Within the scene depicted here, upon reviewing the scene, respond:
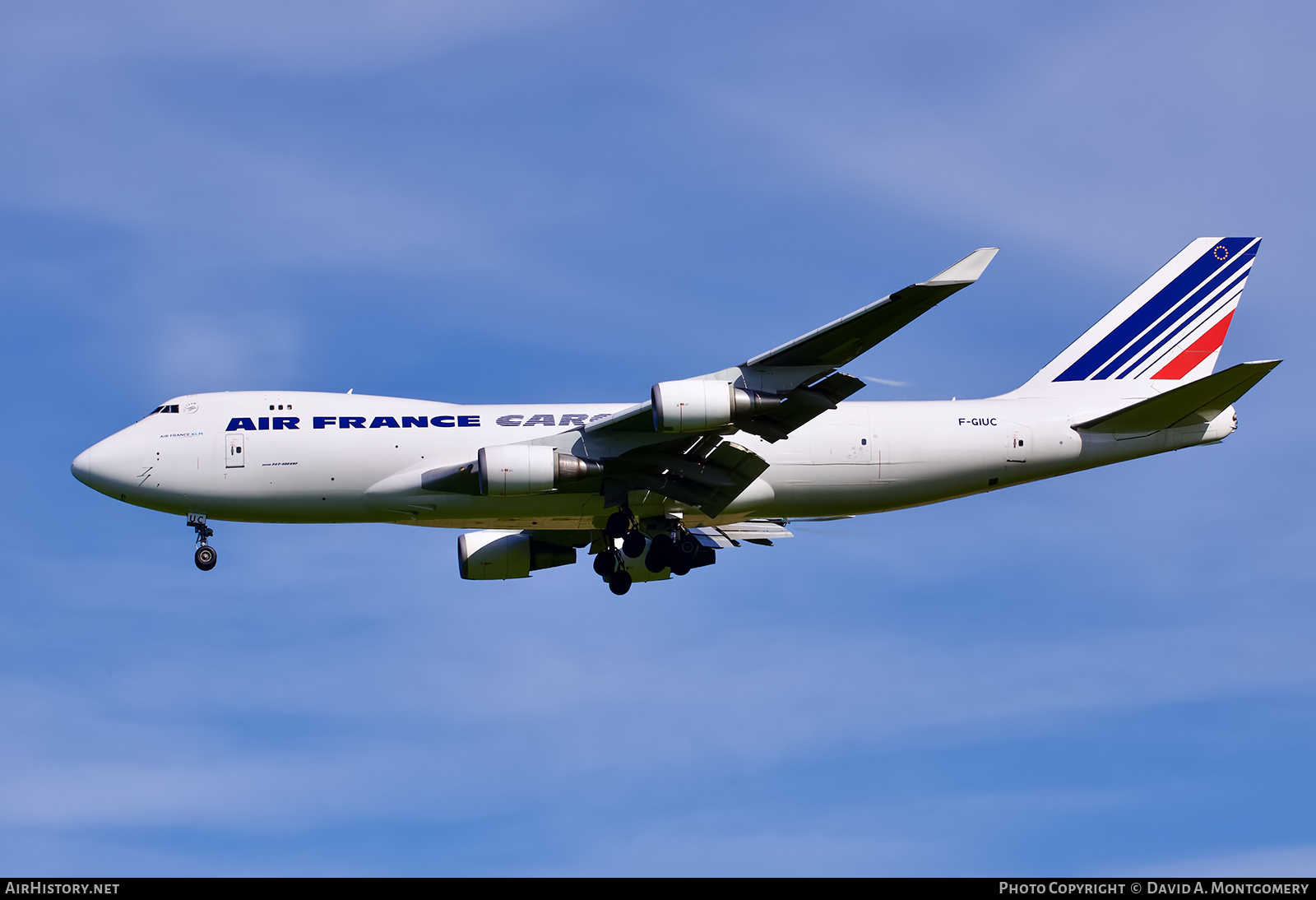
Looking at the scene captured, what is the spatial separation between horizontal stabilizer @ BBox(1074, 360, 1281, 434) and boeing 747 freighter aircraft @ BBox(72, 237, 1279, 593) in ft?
0.18

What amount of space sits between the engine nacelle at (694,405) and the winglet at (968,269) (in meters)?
5.11

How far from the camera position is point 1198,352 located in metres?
39.0

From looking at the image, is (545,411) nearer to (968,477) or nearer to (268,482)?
(268,482)

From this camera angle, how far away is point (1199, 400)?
34.8 m

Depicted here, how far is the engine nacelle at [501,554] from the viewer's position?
129 ft

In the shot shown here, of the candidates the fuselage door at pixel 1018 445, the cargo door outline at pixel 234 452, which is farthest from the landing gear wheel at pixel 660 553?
the cargo door outline at pixel 234 452

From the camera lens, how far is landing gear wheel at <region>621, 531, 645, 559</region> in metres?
34.4

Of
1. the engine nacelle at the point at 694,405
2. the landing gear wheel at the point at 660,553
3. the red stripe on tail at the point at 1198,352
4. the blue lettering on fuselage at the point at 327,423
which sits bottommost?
the landing gear wheel at the point at 660,553

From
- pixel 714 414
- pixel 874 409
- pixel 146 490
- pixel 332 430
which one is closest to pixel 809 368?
pixel 714 414

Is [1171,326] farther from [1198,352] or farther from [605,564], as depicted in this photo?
[605,564]

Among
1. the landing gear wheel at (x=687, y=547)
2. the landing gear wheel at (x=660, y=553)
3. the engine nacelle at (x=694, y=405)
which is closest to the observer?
the engine nacelle at (x=694, y=405)

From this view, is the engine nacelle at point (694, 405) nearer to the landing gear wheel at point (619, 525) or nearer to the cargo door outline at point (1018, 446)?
the landing gear wheel at point (619, 525)

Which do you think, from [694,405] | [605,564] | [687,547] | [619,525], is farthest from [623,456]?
[605,564]

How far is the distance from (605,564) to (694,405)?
802cm
